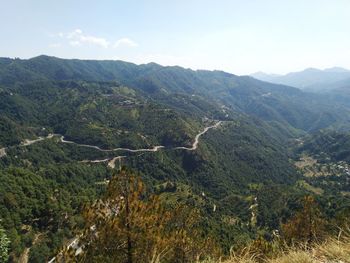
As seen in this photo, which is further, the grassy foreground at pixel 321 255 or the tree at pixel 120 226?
the tree at pixel 120 226

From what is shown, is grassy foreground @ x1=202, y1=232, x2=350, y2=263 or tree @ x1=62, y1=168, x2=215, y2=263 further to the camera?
tree @ x1=62, y1=168, x2=215, y2=263

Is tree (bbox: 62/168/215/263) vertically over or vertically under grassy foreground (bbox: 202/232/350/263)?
under

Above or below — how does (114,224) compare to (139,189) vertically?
below

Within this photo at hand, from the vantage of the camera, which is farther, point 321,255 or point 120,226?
point 120,226

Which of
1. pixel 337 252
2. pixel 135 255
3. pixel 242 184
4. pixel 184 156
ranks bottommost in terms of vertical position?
pixel 242 184

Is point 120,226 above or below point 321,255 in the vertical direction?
below

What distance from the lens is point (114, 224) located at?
15.5 metres

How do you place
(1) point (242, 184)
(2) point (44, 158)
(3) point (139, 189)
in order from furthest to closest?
(1) point (242, 184) → (2) point (44, 158) → (3) point (139, 189)

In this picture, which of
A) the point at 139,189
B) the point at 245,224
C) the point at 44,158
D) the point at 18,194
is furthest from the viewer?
the point at 44,158

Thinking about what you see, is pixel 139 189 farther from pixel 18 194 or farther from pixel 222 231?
pixel 222 231

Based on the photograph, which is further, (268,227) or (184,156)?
(184,156)

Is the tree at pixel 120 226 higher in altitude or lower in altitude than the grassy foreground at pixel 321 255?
lower

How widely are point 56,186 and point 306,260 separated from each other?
318 ft

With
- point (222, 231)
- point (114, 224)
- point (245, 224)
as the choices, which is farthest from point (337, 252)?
point (245, 224)
